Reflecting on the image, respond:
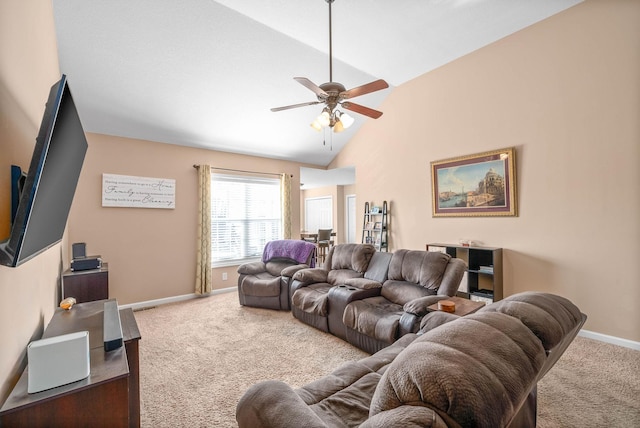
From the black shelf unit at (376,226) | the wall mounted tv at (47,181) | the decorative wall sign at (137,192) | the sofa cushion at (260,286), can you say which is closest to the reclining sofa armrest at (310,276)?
the sofa cushion at (260,286)

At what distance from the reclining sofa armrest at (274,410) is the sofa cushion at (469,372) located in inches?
12.6

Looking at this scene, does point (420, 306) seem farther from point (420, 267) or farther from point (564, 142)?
point (564, 142)

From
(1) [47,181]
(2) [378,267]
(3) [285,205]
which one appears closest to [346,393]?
(1) [47,181]

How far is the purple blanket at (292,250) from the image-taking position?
437 cm

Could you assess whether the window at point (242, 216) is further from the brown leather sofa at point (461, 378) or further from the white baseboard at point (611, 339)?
the white baseboard at point (611, 339)

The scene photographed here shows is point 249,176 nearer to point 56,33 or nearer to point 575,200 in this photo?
point 56,33

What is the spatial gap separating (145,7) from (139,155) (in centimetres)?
210

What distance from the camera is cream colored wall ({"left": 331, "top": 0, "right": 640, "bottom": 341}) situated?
2805 mm

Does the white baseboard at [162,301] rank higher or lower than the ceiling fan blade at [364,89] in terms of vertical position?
lower

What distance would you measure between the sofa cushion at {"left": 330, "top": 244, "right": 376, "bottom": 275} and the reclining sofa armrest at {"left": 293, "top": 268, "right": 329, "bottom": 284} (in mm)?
197

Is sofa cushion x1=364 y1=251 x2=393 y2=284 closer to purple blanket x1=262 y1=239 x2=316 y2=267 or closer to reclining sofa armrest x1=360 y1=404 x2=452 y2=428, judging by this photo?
purple blanket x1=262 y1=239 x2=316 y2=267

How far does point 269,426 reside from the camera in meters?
1.03

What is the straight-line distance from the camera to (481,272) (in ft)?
12.0

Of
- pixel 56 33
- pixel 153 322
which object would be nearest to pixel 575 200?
pixel 153 322
